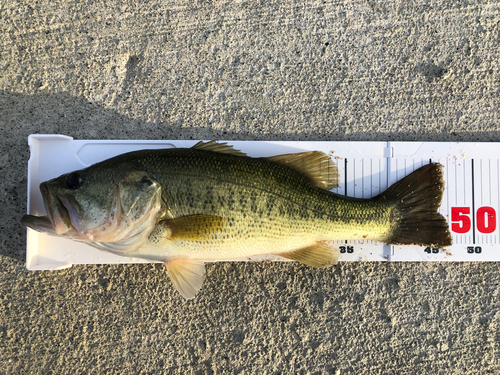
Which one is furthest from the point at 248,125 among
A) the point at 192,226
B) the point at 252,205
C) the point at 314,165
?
the point at 192,226

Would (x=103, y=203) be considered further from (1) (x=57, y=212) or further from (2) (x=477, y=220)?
(2) (x=477, y=220)

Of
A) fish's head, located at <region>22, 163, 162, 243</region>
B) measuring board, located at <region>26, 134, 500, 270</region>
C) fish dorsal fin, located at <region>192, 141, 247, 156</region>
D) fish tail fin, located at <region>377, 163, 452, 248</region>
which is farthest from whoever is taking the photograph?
measuring board, located at <region>26, 134, 500, 270</region>

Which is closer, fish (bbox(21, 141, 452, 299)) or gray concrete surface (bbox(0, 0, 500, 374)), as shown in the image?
fish (bbox(21, 141, 452, 299))

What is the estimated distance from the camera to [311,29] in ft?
7.52

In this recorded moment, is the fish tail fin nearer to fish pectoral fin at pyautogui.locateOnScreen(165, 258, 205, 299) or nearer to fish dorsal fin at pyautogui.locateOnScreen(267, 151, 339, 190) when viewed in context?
fish dorsal fin at pyautogui.locateOnScreen(267, 151, 339, 190)

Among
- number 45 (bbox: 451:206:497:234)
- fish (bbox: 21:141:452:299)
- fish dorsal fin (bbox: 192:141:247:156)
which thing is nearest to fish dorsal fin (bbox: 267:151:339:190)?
fish (bbox: 21:141:452:299)

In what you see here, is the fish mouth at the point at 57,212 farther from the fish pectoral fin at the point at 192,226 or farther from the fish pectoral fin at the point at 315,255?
the fish pectoral fin at the point at 315,255

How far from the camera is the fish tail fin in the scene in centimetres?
201

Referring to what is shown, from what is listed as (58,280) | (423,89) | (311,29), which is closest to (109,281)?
(58,280)

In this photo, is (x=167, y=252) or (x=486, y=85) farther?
(x=486, y=85)

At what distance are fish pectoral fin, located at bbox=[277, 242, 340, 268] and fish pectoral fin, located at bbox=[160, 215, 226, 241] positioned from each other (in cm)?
51

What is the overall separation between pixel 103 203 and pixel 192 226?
1.53ft

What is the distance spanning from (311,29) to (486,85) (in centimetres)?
129

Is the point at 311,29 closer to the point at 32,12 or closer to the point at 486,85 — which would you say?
the point at 486,85
